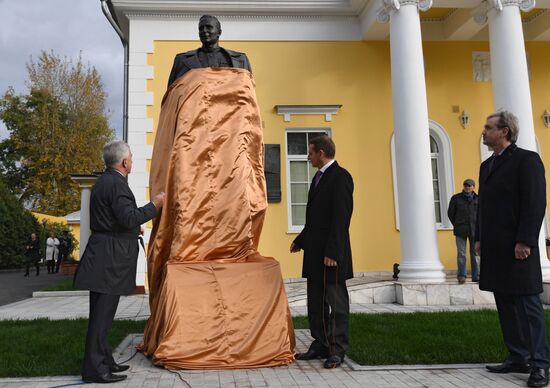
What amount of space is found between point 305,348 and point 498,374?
1.68 meters

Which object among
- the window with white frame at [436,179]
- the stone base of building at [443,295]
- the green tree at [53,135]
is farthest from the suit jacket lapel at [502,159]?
the green tree at [53,135]

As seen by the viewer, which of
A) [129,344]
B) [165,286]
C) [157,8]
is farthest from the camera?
[157,8]

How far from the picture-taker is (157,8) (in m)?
10.0

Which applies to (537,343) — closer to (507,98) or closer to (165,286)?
(165,286)

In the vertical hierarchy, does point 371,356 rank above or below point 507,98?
below

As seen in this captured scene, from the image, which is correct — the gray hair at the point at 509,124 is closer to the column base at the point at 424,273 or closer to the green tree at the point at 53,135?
the column base at the point at 424,273

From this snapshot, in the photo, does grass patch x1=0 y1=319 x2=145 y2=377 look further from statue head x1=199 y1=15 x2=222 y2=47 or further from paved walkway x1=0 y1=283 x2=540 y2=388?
statue head x1=199 y1=15 x2=222 y2=47

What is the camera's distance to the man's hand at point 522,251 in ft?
11.3

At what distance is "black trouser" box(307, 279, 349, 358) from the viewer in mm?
3963

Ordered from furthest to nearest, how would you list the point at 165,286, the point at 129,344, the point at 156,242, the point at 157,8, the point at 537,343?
the point at 157,8 → the point at 129,344 → the point at 156,242 → the point at 165,286 → the point at 537,343

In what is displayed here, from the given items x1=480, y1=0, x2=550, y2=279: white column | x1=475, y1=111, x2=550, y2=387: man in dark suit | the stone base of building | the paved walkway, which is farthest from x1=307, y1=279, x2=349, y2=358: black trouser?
x1=480, y1=0, x2=550, y2=279: white column

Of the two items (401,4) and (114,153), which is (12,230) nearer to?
(401,4)

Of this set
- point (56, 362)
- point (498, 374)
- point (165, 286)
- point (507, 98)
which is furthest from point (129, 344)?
point (507, 98)

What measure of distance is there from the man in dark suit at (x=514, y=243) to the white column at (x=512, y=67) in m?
5.19
